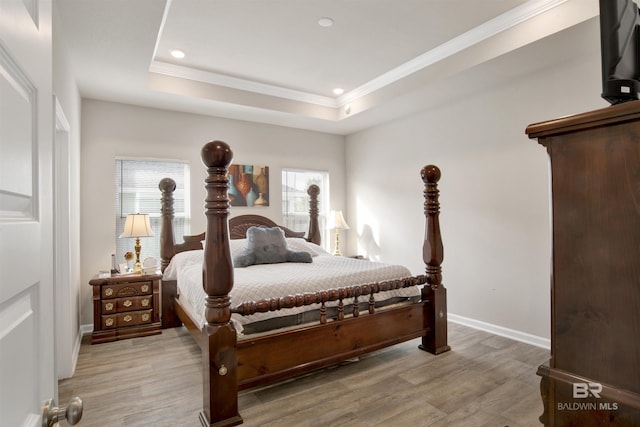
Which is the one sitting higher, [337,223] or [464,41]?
[464,41]

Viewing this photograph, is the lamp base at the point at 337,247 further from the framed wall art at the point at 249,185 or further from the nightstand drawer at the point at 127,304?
the nightstand drawer at the point at 127,304

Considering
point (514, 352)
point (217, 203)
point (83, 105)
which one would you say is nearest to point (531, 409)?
point (514, 352)

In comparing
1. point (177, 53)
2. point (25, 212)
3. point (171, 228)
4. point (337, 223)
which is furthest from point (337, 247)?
point (25, 212)

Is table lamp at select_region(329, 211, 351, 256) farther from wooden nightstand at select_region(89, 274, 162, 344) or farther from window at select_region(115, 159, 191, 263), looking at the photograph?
wooden nightstand at select_region(89, 274, 162, 344)

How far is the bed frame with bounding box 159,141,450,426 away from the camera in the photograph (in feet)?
6.66

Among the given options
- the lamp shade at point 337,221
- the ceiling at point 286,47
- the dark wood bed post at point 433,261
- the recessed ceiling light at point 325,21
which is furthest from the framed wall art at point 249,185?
the dark wood bed post at point 433,261

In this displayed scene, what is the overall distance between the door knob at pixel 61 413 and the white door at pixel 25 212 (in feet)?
0.06

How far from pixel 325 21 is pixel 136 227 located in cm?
276

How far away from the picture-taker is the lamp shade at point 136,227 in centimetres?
367

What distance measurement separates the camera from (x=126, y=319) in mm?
3529

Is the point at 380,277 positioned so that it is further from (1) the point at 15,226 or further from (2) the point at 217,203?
(1) the point at 15,226

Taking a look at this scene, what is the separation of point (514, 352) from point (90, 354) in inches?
150

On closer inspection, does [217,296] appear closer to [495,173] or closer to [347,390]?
[347,390]

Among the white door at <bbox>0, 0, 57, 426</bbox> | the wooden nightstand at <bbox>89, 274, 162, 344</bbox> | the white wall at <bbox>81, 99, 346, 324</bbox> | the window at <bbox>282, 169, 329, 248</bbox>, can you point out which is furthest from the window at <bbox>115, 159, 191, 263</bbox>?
the white door at <bbox>0, 0, 57, 426</bbox>
